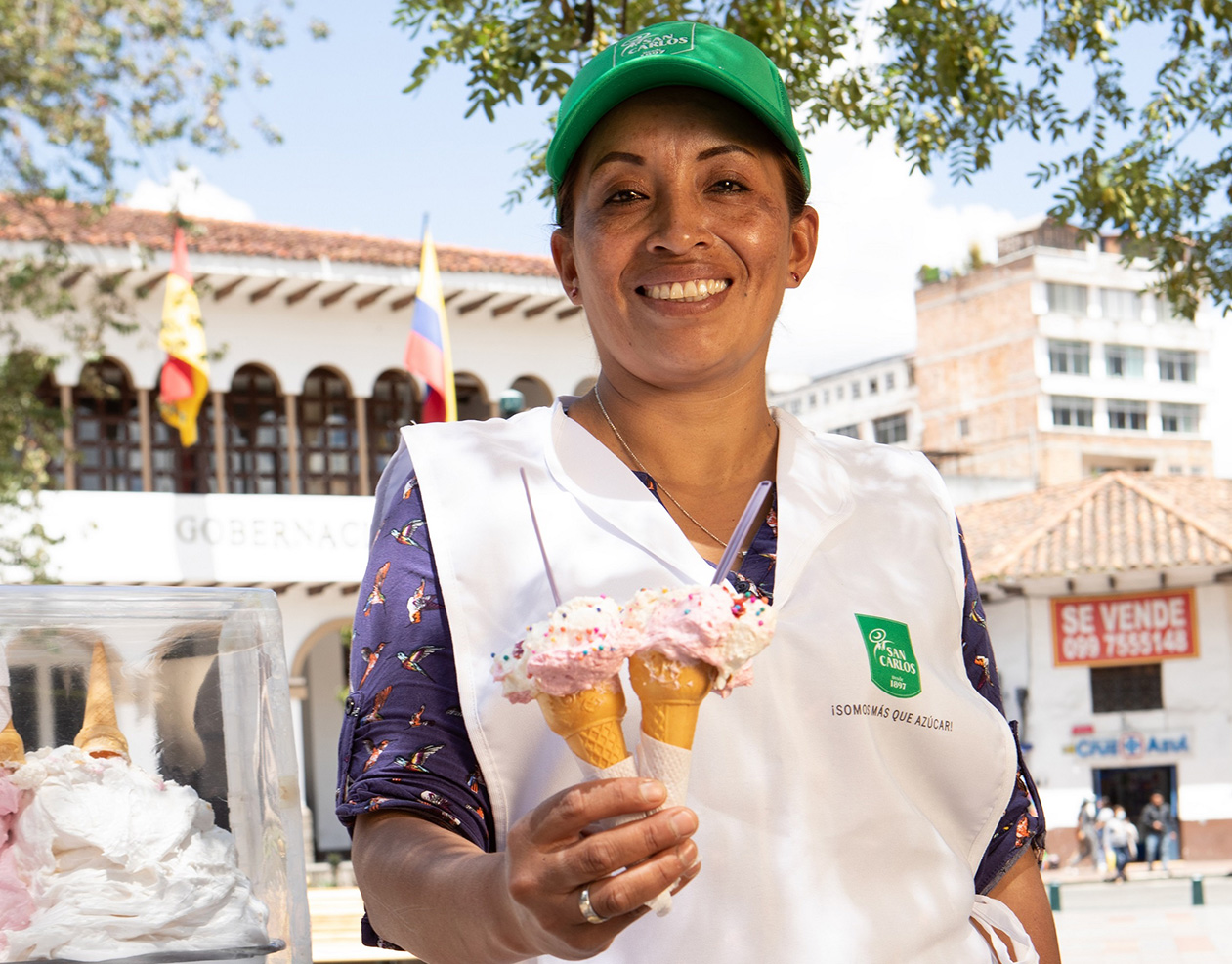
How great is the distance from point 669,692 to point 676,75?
745 millimetres

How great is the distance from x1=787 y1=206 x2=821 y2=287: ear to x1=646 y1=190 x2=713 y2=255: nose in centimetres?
23

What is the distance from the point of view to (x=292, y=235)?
20.8 m

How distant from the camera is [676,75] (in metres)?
1.62

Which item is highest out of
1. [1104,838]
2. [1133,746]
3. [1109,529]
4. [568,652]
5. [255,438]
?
[255,438]

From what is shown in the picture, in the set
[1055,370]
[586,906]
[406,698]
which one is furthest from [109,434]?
[1055,370]

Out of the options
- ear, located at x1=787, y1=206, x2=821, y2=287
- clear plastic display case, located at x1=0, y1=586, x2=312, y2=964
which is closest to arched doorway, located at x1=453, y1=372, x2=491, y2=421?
ear, located at x1=787, y1=206, x2=821, y2=287

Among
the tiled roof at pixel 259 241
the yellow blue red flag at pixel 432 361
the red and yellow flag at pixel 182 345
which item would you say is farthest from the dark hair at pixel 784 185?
the tiled roof at pixel 259 241

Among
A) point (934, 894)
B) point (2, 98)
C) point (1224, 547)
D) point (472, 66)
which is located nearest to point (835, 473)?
point (934, 894)

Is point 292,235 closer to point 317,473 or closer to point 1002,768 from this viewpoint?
point 317,473

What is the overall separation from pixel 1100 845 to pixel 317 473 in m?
13.9

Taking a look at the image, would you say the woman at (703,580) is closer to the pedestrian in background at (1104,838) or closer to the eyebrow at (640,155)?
the eyebrow at (640,155)

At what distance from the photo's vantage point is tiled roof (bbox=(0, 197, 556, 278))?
17.4m

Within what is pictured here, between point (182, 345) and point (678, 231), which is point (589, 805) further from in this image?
point (182, 345)

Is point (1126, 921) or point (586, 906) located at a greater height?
point (586, 906)
